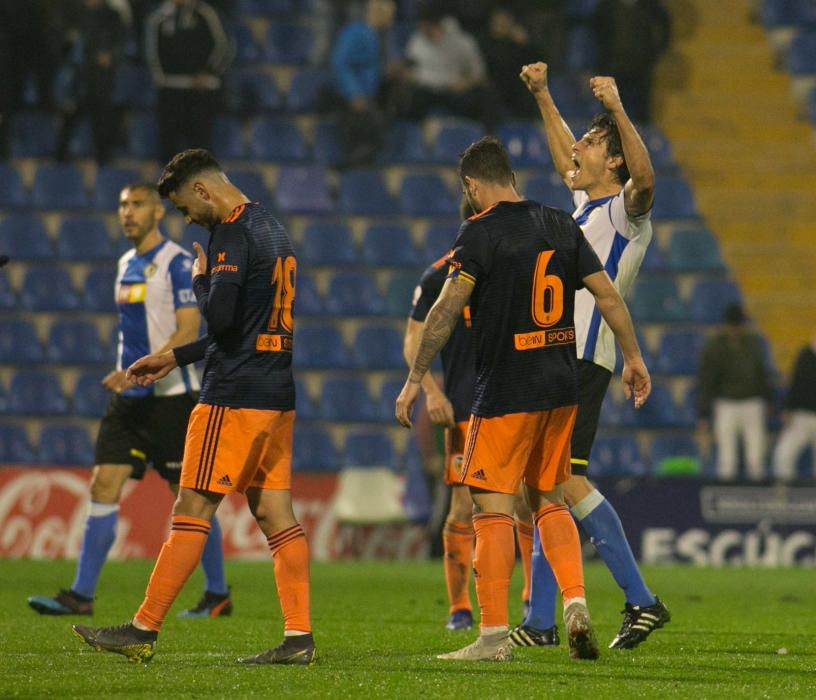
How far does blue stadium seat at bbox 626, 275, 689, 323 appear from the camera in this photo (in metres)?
18.3

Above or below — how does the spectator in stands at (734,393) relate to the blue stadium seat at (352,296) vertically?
below

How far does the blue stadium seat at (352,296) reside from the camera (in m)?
17.8

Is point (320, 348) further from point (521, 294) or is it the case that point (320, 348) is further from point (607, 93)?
point (521, 294)

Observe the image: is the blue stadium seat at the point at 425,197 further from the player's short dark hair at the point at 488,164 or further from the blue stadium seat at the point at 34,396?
the player's short dark hair at the point at 488,164

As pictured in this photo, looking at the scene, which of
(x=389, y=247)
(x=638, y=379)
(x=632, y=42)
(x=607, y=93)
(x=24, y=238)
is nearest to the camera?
(x=638, y=379)

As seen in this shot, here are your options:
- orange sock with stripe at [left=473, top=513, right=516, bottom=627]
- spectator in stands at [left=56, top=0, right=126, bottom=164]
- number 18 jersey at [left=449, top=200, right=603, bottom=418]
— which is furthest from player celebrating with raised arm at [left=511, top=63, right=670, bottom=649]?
spectator in stands at [left=56, top=0, right=126, bottom=164]

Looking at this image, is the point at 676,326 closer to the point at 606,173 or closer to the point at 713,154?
the point at 713,154

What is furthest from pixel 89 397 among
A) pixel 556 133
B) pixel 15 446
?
pixel 556 133

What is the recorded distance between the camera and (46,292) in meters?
17.4

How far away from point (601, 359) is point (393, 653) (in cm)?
170

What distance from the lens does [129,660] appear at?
6.69m

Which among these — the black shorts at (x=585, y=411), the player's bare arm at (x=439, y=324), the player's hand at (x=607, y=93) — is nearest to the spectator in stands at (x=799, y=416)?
the black shorts at (x=585, y=411)

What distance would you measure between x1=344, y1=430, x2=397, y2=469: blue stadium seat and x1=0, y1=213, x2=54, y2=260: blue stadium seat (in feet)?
13.2

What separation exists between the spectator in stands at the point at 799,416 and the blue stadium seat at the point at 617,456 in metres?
1.48
